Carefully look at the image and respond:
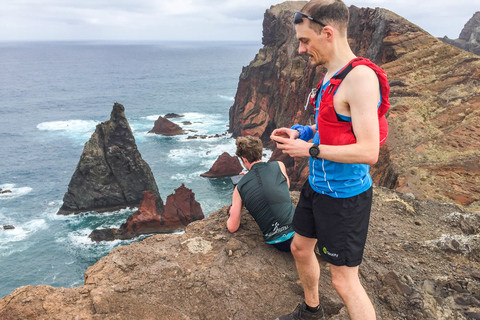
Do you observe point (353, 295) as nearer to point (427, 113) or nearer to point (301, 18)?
point (301, 18)

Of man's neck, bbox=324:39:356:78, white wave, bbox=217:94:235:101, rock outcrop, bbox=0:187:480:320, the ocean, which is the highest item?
man's neck, bbox=324:39:356:78

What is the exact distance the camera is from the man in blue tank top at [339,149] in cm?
271

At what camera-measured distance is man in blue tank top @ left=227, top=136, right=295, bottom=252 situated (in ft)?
16.4

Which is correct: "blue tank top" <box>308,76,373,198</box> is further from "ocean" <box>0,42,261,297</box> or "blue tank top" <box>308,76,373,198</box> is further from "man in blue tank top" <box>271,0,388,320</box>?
"ocean" <box>0,42,261,297</box>

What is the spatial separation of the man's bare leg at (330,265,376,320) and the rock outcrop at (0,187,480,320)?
106 cm

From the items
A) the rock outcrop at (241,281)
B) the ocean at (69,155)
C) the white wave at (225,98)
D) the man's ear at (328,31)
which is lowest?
the ocean at (69,155)

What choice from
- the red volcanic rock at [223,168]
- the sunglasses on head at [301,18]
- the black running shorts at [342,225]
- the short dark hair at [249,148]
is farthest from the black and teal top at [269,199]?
the red volcanic rock at [223,168]

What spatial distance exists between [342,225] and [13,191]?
1865 inches

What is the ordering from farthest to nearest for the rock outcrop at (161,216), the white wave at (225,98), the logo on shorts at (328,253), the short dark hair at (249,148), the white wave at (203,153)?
1. the white wave at (225,98)
2. the white wave at (203,153)
3. the rock outcrop at (161,216)
4. the short dark hair at (249,148)
5. the logo on shorts at (328,253)

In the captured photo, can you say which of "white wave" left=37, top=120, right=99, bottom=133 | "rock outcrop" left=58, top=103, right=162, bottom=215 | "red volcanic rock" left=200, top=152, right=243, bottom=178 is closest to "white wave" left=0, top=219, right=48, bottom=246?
"rock outcrop" left=58, top=103, right=162, bottom=215

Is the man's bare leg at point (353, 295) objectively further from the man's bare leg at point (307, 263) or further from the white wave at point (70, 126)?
the white wave at point (70, 126)

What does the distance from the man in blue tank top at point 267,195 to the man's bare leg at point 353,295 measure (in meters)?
1.76

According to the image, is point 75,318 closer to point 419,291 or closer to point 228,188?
point 419,291

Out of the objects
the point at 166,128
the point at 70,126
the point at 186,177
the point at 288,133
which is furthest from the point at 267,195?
the point at 70,126
